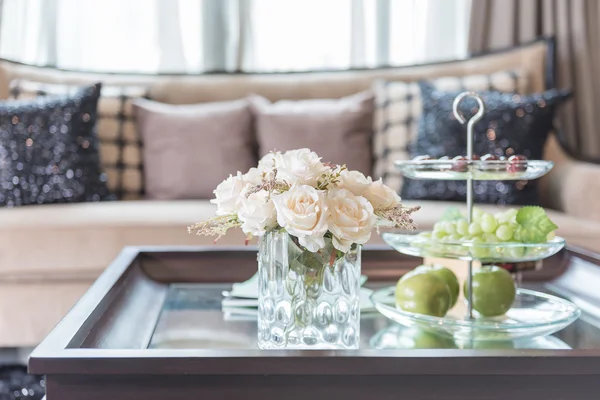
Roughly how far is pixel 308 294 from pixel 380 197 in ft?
0.53

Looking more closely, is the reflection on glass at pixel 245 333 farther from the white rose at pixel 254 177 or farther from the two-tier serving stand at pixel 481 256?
the white rose at pixel 254 177

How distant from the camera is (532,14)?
9.64 feet

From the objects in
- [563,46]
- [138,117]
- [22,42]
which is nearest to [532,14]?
[563,46]

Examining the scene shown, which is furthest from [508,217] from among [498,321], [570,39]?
[570,39]

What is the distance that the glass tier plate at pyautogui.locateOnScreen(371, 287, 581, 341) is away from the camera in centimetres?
93

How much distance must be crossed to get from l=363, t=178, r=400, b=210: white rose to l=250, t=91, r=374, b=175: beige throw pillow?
1.42 m

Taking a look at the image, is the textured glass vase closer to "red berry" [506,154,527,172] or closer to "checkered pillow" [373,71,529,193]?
"red berry" [506,154,527,172]

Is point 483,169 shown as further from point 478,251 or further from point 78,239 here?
point 78,239

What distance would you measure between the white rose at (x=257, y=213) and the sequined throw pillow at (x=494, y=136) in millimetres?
1397

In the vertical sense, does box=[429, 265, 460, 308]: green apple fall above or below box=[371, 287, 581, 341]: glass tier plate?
above

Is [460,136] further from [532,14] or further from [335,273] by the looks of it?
[335,273]

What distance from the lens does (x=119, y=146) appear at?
8.04ft

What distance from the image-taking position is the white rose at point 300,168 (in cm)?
84

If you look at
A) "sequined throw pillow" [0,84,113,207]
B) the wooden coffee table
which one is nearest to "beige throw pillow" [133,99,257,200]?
"sequined throw pillow" [0,84,113,207]
